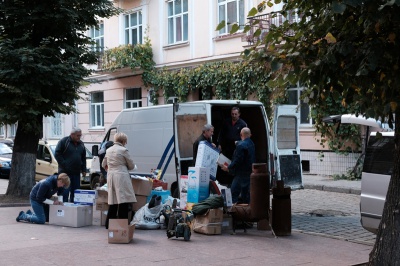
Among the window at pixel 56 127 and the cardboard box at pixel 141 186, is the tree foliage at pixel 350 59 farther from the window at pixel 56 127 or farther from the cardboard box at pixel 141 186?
the window at pixel 56 127

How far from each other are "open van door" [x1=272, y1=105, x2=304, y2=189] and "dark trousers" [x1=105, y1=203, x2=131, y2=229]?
3.66m

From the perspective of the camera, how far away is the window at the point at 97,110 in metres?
29.9

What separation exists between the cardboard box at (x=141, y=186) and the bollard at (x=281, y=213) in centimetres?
246

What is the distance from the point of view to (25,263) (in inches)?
311

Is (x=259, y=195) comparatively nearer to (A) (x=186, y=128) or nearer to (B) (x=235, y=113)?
(B) (x=235, y=113)

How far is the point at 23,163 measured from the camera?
15.6 m

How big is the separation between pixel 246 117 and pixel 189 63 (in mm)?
11287

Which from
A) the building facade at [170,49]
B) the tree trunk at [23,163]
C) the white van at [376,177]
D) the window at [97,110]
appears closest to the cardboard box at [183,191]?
the white van at [376,177]

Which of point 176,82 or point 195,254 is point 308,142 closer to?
point 176,82

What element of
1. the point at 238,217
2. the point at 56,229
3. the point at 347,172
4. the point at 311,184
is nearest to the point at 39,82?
the point at 56,229

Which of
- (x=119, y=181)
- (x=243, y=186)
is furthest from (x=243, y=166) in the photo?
(x=119, y=181)

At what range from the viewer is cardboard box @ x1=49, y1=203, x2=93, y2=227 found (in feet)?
35.9

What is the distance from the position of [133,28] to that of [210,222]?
19220 millimetres

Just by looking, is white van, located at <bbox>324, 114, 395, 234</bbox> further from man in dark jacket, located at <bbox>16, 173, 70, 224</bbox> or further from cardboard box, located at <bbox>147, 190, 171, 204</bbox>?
man in dark jacket, located at <bbox>16, 173, 70, 224</bbox>
